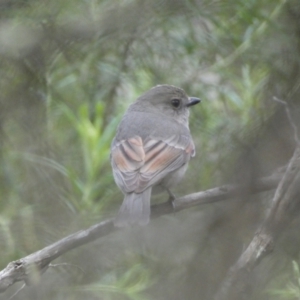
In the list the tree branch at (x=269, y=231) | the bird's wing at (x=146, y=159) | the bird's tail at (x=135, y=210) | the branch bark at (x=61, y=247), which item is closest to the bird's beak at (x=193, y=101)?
the bird's wing at (x=146, y=159)

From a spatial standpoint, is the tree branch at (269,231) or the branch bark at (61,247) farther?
the branch bark at (61,247)

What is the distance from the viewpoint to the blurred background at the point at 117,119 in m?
2.09

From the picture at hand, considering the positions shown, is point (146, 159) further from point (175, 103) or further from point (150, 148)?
point (175, 103)

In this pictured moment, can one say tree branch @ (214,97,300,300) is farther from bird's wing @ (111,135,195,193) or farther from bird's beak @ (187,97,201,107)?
bird's beak @ (187,97,201,107)

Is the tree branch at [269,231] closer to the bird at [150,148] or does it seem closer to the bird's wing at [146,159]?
the bird at [150,148]

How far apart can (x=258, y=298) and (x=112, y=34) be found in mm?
1928

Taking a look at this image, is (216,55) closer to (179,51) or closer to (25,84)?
(179,51)

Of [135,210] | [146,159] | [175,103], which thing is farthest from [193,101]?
[135,210]

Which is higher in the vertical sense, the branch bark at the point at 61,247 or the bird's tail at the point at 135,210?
the branch bark at the point at 61,247

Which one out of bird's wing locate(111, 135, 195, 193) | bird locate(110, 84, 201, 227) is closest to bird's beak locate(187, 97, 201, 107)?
bird locate(110, 84, 201, 227)

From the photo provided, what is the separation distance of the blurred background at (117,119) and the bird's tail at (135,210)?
102 millimetres

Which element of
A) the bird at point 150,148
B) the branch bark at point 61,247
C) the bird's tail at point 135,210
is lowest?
the bird at point 150,148

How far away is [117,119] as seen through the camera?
4.03m

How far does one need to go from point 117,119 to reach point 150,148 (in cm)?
41
